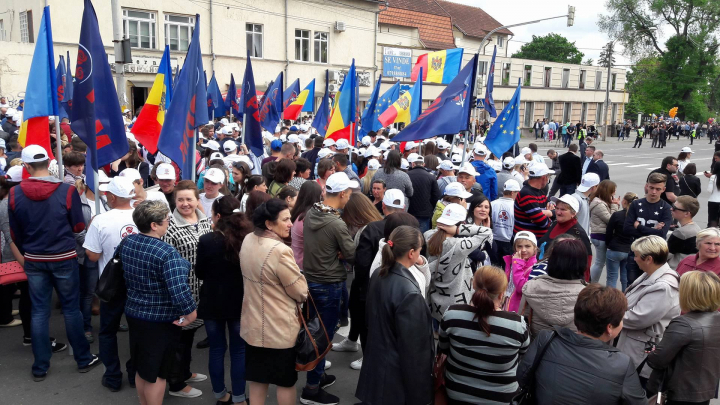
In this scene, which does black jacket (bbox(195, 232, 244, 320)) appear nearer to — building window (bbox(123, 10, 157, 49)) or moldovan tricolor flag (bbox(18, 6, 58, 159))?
moldovan tricolor flag (bbox(18, 6, 58, 159))

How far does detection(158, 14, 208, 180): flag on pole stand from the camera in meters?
6.04

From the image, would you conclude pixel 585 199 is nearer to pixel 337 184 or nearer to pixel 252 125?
pixel 337 184

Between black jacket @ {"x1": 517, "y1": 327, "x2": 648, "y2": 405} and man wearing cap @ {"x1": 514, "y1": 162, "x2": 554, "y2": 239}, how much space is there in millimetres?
3724

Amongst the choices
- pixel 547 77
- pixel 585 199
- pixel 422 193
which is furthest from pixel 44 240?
pixel 547 77

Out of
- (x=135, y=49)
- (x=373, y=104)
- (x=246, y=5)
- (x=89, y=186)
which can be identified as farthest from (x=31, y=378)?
(x=246, y=5)

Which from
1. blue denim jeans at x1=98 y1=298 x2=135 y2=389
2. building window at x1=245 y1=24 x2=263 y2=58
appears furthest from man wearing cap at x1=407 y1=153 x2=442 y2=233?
building window at x1=245 y1=24 x2=263 y2=58

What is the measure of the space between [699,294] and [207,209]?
4795 mm

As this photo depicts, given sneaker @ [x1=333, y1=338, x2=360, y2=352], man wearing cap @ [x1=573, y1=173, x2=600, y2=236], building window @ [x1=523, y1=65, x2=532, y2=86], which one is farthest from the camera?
building window @ [x1=523, y1=65, x2=532, y2=86]

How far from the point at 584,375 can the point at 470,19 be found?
176ft

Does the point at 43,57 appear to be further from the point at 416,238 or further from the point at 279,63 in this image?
the point at 279,63

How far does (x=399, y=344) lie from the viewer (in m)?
3.40

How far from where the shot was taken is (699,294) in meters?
3.33

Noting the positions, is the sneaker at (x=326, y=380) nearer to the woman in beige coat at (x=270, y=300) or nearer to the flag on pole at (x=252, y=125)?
the woman in beige coat at (x=270, y=300)

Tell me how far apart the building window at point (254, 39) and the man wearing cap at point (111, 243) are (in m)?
26.0
